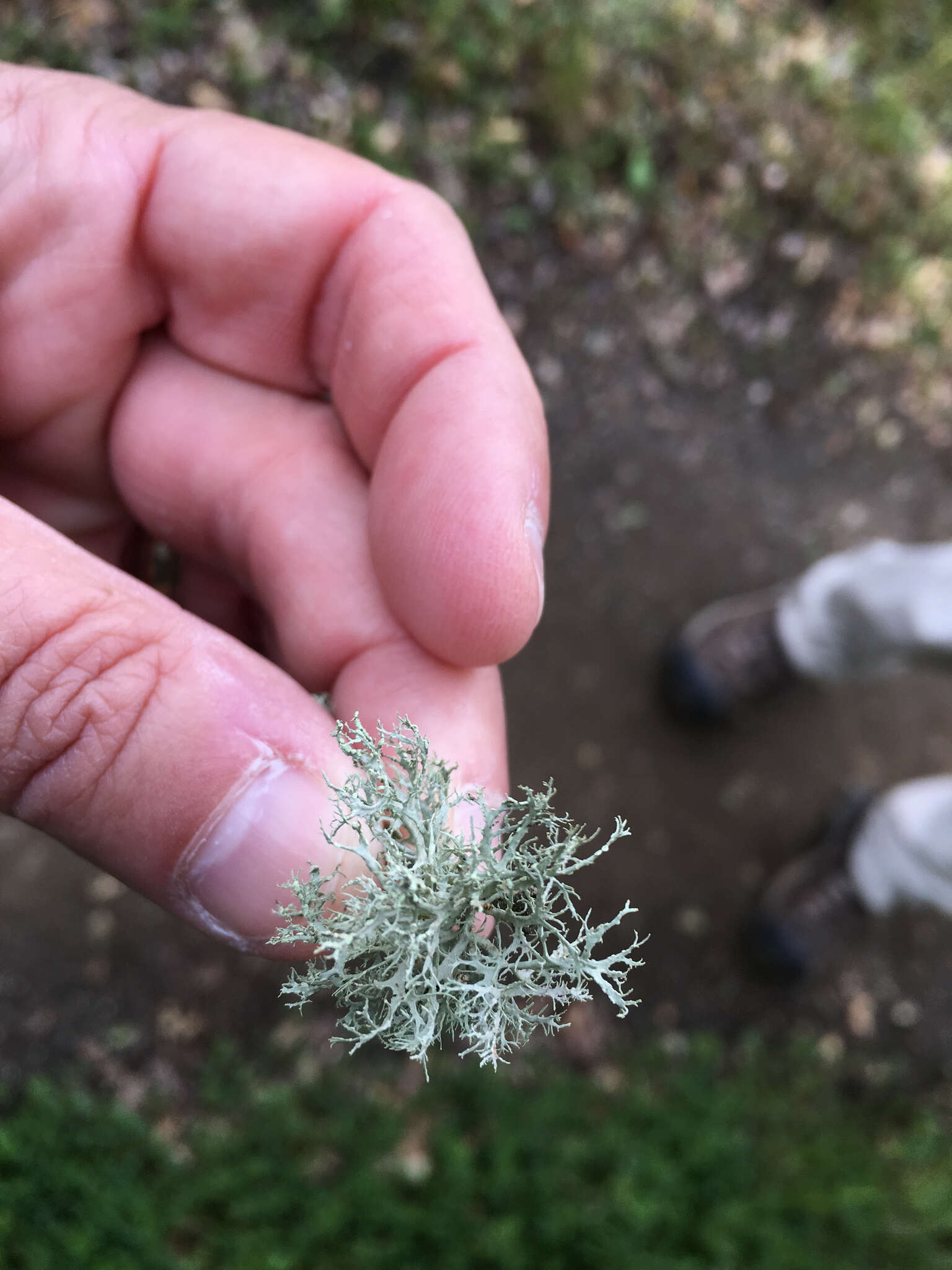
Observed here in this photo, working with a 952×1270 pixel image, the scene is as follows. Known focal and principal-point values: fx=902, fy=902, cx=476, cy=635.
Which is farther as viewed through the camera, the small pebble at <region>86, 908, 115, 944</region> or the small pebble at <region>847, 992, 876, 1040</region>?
the small pebble at <region>847, 992, 876, 1040</region>

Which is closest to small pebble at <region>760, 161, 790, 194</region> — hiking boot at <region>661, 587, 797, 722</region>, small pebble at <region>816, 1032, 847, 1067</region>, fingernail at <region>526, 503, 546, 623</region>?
hiking boot at <region>661, 587, 797, 722</region>

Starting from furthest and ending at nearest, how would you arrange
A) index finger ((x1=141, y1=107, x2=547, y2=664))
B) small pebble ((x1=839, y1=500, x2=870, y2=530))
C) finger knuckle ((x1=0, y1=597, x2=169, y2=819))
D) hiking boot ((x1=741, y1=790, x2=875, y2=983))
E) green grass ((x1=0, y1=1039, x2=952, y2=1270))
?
1. small pebble ((x1=839, y1=500, x2=870, y2=530))
2. hiking boot ((x1=741, y1=790, x2=875, y2=983))
3. green grass ((x1=0, y1=1039, x2=952, y2=1270))
4. index finger ((x1=141, y1=107, x2=547, y2=664))
5. finger knuckle ((x1=0, y1=597, x2=169, y2=819))

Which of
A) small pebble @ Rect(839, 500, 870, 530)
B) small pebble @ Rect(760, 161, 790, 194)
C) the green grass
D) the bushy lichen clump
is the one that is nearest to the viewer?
the bushy lichen clump

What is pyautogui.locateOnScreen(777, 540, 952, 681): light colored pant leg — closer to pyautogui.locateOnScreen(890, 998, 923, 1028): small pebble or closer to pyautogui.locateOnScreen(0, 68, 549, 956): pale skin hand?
pyautogui.locateOnScreen(890, 998, 923, 1028): small pebble

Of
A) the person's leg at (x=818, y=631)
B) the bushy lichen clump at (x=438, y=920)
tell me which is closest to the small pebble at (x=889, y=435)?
the person's leg at (x=818, y=631)

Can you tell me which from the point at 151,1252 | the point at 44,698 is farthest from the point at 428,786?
the point at 151,1252

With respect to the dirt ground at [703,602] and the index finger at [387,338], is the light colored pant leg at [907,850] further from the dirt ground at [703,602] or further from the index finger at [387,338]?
the index finger at [387,338]

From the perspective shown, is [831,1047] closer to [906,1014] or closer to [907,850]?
[906,1014]
